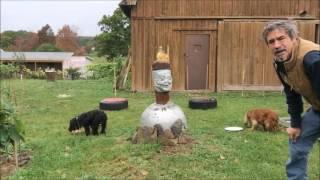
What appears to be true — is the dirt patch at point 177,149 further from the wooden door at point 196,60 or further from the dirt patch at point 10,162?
the wooden door at point 196,60

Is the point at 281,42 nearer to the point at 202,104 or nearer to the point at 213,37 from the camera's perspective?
the point at 202,104

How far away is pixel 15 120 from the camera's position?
13.7 ft

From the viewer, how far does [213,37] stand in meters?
19.8

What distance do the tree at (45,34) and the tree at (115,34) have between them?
1378 inches

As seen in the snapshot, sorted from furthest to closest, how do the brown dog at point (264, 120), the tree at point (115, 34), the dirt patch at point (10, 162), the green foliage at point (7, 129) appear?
1. the tree at point (115, 34)
2. the brown dog at point (264, 120)
3. the dirt patch at point (10, 162)
4. the green foliage at point (7, 129)

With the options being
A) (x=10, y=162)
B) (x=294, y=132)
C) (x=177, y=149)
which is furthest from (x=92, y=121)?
(x=294, y=132)

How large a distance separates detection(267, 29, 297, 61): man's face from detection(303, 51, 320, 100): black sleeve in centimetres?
15

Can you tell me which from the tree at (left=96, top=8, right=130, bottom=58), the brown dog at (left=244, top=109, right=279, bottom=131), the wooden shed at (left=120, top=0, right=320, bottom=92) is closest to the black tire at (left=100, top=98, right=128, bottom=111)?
the brown dog at (left=244, top=109, right=279, bottom=131)

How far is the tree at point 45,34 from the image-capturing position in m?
76.1

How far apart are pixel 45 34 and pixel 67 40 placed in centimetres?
824

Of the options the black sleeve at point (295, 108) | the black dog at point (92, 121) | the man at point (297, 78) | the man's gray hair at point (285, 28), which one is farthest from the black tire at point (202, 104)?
the man's gray hair at point (285, 28)

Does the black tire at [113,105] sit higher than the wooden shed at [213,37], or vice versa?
the wooden shed at [213,37]

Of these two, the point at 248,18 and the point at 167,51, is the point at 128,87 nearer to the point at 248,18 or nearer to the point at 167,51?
the point at 167,51

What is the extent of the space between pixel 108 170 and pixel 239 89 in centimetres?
1304
